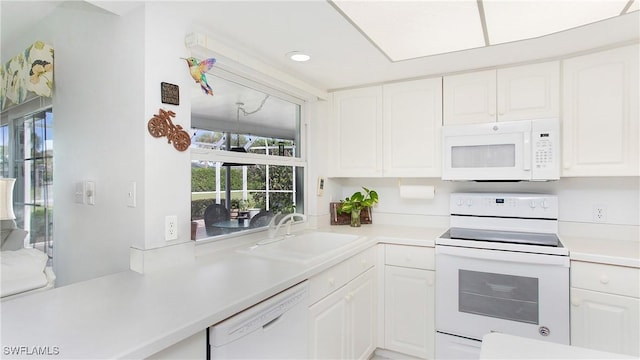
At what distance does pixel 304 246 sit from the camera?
7.47 feet

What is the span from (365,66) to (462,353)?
193 cm

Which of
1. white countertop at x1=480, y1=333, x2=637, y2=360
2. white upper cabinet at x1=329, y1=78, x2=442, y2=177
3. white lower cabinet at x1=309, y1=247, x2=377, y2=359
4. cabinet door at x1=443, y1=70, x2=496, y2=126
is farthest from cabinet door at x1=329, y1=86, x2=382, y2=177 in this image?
white countertop at x1=480, y1=333, x2=637, y2=360

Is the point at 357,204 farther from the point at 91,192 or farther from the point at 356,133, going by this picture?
the point at 91,192

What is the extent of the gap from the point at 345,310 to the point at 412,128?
1.41 meters

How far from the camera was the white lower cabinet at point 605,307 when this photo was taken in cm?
169

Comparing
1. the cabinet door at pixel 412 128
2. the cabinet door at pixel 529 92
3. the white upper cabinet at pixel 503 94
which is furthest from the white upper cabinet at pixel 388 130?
the cabinet door at pixel 529 92

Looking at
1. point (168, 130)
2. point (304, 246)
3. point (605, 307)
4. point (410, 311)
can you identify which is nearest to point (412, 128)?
point (304, 246)

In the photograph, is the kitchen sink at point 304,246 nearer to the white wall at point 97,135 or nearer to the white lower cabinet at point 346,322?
the white lower cabinet at point 346,322

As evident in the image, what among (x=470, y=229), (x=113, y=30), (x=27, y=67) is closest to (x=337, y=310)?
(x=470, y=229)

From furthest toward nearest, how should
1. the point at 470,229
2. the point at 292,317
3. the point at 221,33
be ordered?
the point at 470,229 < the point at 221,33 < the point at 292,317

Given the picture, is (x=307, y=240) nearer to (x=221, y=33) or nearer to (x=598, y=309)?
(x=221, y=33)

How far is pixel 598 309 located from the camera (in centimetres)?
176

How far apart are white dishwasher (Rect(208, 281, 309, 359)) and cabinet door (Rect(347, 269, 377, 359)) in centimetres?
51

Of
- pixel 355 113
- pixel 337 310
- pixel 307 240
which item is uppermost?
pixel 355 113
